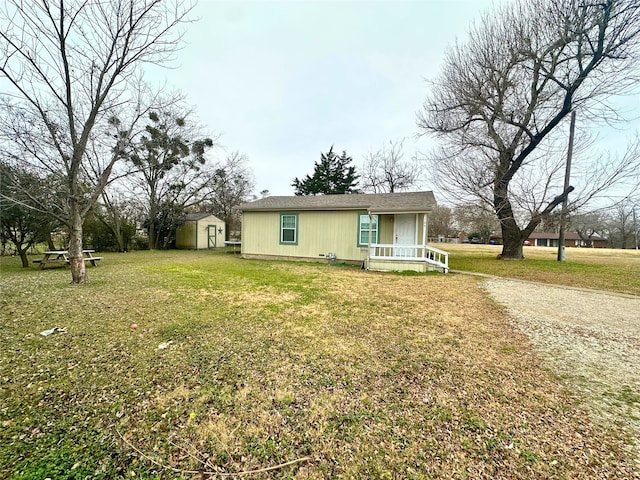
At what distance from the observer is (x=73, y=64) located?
574 cm

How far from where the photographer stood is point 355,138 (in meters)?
23.5

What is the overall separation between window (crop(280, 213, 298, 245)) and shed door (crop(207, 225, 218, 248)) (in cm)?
1055

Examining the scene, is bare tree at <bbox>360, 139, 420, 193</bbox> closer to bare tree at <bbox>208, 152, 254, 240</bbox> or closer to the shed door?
bare tree at <bbox>208, 152, 254, 240</bbox>

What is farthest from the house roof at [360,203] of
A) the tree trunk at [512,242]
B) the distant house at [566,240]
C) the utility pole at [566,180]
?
the distant house at [566,240]

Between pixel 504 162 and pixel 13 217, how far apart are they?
65.9 ft

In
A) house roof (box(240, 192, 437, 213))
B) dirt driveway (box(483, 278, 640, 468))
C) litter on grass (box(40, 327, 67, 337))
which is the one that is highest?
house roof (box(240, 192, 437, 213))

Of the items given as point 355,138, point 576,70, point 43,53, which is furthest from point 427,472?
point 355,138

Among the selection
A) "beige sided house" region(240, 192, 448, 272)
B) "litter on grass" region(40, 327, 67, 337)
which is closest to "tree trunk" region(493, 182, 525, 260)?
"beige sided house" region(240, 192, 448, 272)

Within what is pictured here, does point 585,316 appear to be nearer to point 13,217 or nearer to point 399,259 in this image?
point 399,259

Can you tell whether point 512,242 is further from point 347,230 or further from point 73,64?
point 73,64

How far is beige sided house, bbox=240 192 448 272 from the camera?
31.9 feet

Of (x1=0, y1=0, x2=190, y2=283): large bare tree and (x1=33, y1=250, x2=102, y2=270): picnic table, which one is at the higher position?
(x1=0, y1=0, x2=190, y2=283): large bare tree

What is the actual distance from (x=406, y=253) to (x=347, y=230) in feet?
8.45

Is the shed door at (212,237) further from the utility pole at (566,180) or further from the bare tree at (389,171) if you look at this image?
the utility pole at (566,180)
